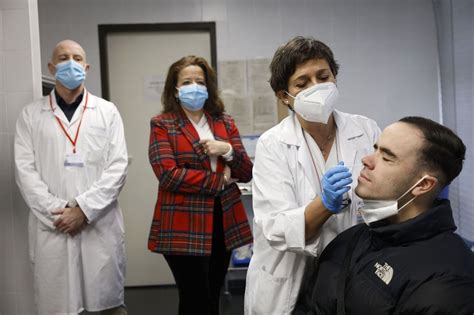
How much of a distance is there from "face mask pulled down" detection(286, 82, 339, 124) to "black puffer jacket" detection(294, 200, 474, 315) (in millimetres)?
374

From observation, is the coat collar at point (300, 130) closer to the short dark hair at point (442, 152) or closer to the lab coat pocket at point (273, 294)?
the short dark hair at point (442, 152)

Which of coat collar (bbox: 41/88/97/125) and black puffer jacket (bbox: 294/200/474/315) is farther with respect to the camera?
coat collar (bbox: 41/88/97/125)

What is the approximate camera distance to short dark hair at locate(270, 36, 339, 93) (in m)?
1.44

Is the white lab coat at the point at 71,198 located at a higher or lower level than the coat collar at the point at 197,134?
lower

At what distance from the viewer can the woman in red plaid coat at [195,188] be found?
210 cm

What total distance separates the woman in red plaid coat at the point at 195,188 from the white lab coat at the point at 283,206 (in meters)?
0.65

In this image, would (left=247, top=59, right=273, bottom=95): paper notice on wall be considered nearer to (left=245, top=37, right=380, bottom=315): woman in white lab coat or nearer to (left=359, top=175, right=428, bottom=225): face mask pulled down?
(left=245, top=37, right=380, bottom=315): woman in white lab coat

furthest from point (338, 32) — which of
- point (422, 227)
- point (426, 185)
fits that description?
point (422, 227)

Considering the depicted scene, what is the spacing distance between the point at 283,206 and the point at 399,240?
0.34 m

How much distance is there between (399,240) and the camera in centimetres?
123

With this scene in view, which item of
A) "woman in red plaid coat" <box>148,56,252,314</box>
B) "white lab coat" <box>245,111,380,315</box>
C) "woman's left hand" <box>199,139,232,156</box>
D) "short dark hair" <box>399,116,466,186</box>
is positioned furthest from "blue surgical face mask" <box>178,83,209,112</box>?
"short dark hair" <box>399,116,466,186</box>

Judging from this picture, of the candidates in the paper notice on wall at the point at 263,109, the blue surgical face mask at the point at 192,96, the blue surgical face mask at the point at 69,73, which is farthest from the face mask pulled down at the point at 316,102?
the paper notice on wall at the point at 263,109

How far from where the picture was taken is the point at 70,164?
87.6 inches

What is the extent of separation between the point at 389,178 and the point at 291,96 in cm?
43
